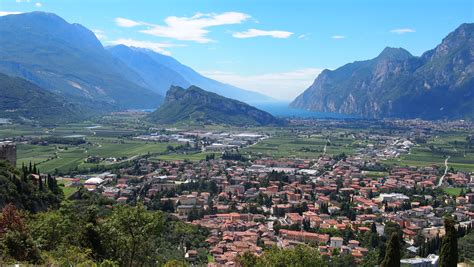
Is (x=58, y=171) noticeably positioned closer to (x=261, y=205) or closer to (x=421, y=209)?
(x=261, y=205)

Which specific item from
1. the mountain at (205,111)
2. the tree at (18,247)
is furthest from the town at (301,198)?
the mountain at (205,111)

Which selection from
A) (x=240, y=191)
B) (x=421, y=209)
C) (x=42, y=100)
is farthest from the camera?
(x=42, y=100)

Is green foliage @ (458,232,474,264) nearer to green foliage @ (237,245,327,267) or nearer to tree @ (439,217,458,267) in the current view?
tree @ (439,217,458,267)

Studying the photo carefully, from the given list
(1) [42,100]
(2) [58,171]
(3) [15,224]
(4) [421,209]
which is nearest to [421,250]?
(4) [421,209]

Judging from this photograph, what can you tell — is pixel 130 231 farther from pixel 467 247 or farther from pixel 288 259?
pixel 467 247

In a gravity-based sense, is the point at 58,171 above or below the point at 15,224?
below
